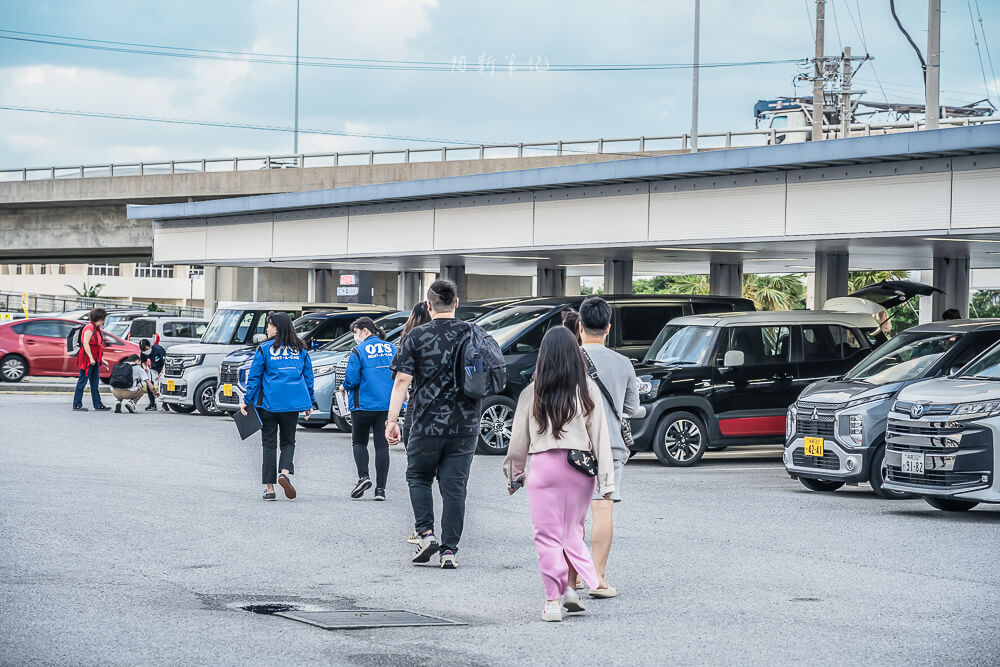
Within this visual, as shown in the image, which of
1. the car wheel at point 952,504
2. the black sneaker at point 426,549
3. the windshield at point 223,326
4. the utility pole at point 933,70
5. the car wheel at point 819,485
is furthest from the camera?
the windshield at point 223,326

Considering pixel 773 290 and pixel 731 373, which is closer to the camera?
pixel 731 373

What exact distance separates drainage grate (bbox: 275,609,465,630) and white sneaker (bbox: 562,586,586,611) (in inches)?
25.4

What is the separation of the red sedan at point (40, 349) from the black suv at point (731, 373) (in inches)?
653

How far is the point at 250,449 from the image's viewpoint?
674 inches

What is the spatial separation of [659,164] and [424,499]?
49.1ft

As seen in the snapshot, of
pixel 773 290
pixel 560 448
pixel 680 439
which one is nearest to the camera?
pixel 560 448

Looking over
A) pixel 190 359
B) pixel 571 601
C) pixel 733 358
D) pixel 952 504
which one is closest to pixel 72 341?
pixel 190 359

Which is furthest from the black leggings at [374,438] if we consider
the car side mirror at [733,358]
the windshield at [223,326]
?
the windshield at [223,326]

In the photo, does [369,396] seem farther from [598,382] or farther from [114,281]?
[114,281]

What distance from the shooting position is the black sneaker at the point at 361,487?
39.9 ft

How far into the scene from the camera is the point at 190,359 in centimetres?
2353

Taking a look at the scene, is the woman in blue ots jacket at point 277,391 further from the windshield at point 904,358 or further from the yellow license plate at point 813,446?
the windshield at point 904,358

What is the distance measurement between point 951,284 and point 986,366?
1434 cm

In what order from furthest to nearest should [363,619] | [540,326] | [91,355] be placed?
[91,355] < [540,326] < [363,619]
